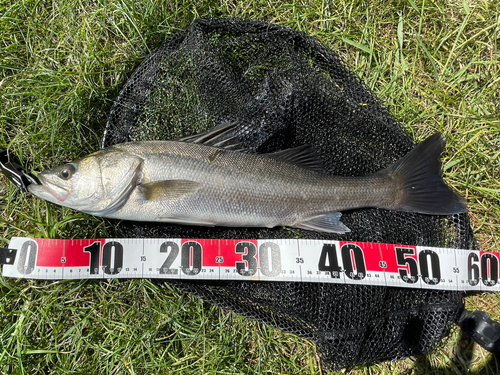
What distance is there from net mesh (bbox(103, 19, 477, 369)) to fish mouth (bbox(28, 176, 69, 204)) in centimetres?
55

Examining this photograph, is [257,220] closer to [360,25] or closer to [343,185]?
[343,185]

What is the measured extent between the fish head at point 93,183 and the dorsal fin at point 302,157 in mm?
1134

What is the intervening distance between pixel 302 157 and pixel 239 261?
1016 millimetres

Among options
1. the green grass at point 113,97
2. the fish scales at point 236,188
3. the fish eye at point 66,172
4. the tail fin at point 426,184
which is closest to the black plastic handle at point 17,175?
the green grass at point 113,97

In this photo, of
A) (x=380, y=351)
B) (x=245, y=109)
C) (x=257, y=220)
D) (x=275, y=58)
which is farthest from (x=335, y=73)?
(x=380, y=351)

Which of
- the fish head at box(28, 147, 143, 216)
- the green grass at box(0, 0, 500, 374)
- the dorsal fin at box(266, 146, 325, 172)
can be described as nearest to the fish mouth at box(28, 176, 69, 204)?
the fish head at box(28, 147, 143, 216)

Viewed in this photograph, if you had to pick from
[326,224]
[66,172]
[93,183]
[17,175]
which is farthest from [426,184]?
[17,175]

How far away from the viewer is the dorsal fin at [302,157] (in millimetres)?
2875

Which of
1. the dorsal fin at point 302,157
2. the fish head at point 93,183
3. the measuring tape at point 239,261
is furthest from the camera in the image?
the dorsal fin at point 302,157

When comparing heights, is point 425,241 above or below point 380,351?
above

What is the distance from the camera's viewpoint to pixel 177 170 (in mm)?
2631

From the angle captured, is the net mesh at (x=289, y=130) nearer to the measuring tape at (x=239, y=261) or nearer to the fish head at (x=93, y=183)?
the measuring tape at (x=239, y=261)

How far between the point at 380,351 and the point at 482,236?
5.11 ft

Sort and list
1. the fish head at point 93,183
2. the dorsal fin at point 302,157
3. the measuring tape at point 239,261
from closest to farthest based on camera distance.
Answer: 1. the fish head at point 93,183
2. the measuring tape at point 239,261
3. the dorsal fin at point 302,157
